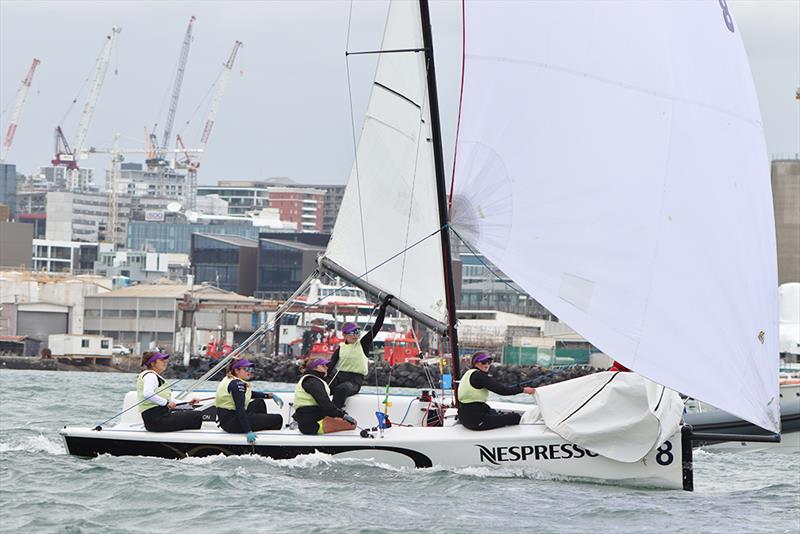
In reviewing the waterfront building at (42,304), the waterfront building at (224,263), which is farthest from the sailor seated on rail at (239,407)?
the waterfront building at (224,263)

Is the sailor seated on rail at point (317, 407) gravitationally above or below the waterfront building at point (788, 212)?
below

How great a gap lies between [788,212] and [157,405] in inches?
2934

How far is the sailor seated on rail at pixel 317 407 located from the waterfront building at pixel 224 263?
9254 cm

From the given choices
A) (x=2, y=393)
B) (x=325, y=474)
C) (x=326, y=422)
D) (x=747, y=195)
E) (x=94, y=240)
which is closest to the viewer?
(x=747, y=195)

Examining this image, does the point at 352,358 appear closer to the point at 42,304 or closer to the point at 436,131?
the point at 436,131

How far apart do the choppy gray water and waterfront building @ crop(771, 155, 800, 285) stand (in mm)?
71587

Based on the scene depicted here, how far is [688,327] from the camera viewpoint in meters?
12.5

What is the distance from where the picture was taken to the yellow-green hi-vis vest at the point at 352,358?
1593cm

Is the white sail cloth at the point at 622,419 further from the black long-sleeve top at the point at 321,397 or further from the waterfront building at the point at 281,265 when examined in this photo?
the waterfront building at the point at 281,265

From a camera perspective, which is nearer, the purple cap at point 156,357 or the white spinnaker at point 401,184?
the purple cap at point 156,357

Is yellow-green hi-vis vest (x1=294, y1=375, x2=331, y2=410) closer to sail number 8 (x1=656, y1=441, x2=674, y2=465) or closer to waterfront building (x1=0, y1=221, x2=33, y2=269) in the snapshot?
sail number 8 (x1=656, y1=441, x2=674, y2=465)

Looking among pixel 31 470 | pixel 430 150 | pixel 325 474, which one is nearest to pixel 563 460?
pixel 325 474

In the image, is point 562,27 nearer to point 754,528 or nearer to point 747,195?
point 747,195

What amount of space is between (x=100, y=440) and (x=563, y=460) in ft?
14.9
